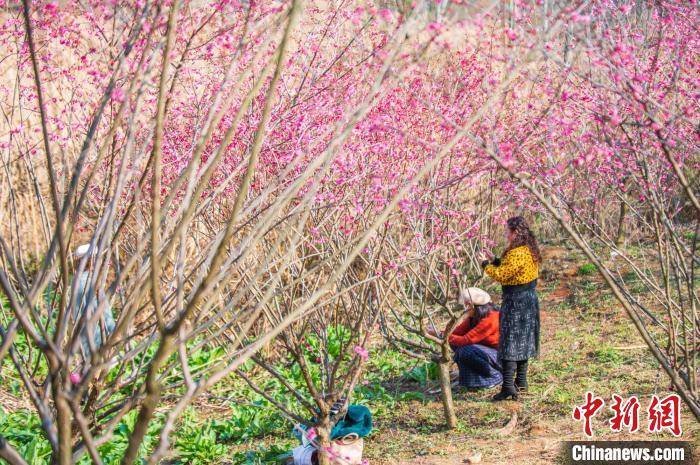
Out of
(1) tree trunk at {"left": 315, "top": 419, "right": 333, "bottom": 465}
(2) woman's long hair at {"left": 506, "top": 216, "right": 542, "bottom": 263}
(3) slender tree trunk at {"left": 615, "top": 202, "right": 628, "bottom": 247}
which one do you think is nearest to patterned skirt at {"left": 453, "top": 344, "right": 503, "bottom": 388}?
(2) woman's long hair at {"left": 506, "top": 216, "right": 542, "bottom": 263}

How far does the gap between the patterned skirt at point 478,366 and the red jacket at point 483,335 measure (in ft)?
0.20

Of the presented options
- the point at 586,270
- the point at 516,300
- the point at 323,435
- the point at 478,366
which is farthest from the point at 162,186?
the point at 586,270

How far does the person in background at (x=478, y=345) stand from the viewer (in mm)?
6219

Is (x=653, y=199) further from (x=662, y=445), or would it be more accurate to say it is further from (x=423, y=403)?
(x=423, y=403)

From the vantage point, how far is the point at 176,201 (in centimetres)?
492

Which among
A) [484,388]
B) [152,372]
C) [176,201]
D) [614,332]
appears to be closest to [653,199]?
[152,372]

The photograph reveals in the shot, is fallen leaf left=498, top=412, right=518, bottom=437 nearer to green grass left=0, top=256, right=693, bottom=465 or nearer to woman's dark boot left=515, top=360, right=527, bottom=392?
green grass left=0, top=256, right=693, bottom=465

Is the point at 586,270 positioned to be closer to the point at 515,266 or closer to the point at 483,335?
the point at 483,335

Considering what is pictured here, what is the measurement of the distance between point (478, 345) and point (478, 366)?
7.2 inches

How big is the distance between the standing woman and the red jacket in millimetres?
390

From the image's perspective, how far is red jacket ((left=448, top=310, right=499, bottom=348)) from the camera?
20.9ft

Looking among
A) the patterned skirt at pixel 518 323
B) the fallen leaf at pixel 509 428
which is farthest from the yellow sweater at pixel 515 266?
the fallen leaf at pixel 509 428

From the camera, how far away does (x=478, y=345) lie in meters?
6.34

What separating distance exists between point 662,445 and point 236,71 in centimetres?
348
